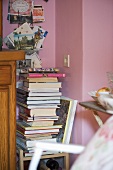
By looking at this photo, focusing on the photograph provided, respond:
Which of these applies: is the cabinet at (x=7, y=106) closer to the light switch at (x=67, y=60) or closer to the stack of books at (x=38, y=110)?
the stack of books at (x=38, y=110)

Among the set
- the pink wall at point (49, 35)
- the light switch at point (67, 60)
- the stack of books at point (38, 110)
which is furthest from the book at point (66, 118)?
the pink wall at point (49, 35)

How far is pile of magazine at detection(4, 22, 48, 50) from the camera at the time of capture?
2.81 m

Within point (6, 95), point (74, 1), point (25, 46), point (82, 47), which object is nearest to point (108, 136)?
point (6, 95)

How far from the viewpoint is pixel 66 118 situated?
2.57 m

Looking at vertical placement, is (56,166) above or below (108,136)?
below

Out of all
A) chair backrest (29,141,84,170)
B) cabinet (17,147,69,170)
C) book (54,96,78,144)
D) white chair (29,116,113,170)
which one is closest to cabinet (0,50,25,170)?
cabinet (17,147,69,170)

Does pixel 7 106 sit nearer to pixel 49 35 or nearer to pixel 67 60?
pixel 67 60

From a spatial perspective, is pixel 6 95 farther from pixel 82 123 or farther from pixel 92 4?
pixel 92 4

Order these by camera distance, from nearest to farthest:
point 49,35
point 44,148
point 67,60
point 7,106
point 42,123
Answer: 1. point 44,148
2. point 7,106
3. point 42,123
4. point 67,60
5. point 49,35

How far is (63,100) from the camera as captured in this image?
263cm

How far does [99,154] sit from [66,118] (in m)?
1.27

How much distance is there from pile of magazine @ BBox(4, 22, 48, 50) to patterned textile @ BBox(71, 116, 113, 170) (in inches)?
62.4

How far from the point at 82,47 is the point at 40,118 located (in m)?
0.61

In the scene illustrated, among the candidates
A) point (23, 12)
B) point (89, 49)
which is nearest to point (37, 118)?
point (89, 49)
